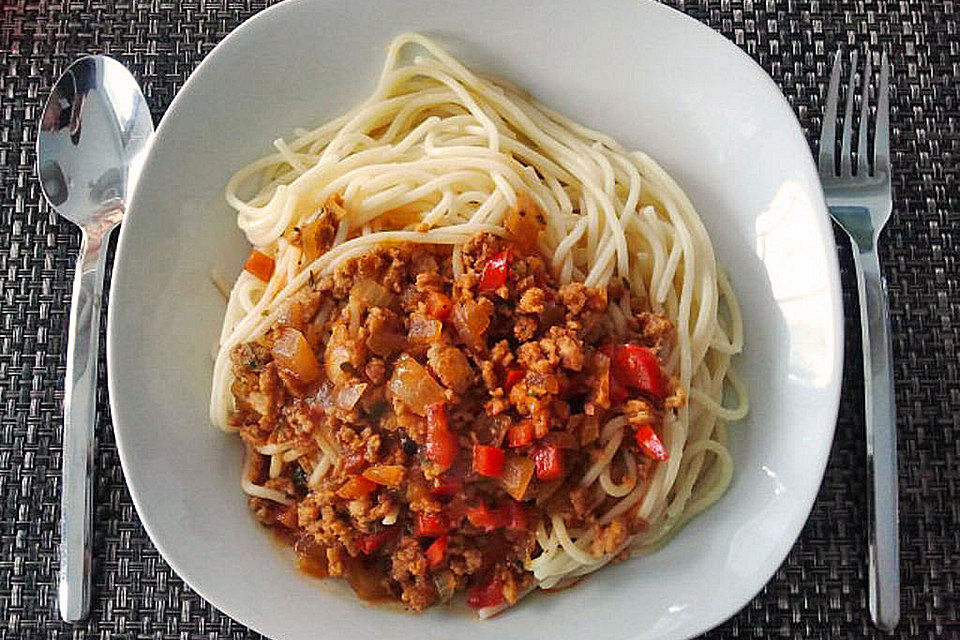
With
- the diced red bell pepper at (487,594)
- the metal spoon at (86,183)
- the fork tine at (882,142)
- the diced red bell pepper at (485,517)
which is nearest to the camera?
the diced red bell pepper at (485,517)

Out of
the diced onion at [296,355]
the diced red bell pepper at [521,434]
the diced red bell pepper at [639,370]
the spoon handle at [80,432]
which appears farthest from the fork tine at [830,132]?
the spoon handle at [80,432]

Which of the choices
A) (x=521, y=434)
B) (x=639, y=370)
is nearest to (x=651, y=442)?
(x=639, y=370)

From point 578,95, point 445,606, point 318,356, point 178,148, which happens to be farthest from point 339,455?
point 578,95

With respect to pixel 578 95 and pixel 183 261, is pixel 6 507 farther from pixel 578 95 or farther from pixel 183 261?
pixel 578 95

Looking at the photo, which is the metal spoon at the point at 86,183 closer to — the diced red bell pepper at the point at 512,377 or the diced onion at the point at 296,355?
the diced onion at the point at 296,355

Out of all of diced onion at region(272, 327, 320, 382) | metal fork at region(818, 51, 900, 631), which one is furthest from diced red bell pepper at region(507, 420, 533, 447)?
metal fork at region(818, 51, 900, 631)

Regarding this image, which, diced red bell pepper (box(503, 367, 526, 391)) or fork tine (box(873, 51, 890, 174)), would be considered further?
fork tine (box(873, 51, 890, 174))

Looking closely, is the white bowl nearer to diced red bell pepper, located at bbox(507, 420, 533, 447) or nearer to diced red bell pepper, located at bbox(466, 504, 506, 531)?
diced red bell pepper, located at bbox(466, 504, 506, 531)
